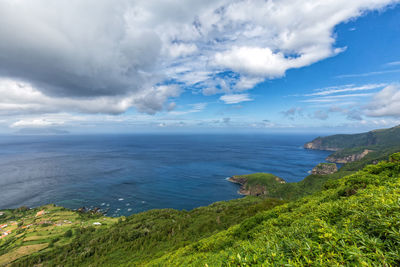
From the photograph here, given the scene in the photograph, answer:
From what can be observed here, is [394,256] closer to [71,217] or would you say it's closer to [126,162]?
[71,217]

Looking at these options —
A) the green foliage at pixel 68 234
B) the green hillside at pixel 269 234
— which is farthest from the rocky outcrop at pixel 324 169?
the green foliage at pixel 68 234

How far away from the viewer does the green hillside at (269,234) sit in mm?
4035

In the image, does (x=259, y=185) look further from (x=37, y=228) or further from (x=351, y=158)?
(x=351, y=158)

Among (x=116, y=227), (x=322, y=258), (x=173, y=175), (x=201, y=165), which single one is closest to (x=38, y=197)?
(x=116, y=227)

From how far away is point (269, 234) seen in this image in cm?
988

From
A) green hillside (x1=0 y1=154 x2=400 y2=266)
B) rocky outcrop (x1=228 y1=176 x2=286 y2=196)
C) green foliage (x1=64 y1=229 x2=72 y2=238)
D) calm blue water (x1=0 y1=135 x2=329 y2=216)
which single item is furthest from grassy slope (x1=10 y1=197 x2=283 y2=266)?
rocky outcrop (x1=228 y1=176 x2=286 y2=196)

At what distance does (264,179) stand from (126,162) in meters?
141

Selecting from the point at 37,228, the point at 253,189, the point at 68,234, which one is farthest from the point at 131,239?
the point at 253,189

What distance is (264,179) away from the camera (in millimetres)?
109375

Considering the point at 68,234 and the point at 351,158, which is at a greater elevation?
the point at 351,158

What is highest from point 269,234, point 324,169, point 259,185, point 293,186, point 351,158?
point 269,234

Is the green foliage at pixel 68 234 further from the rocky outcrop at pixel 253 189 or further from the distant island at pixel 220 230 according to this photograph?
the rocky outcrop at pixel 253 189

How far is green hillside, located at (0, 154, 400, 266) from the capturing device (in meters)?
4.04

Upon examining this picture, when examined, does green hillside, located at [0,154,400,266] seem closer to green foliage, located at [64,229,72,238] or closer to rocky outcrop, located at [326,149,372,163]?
green foliage, located at [64,229,72,238]
